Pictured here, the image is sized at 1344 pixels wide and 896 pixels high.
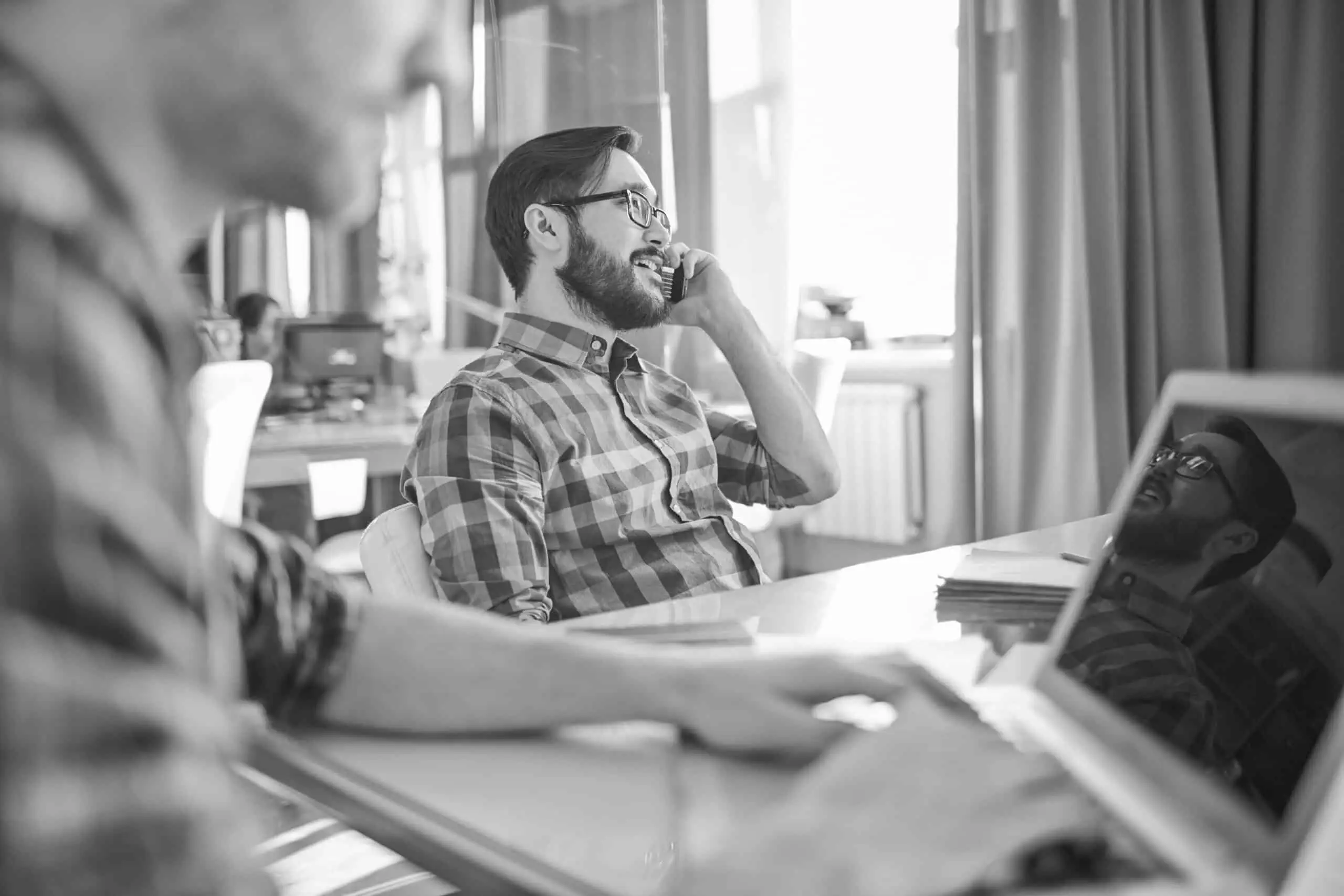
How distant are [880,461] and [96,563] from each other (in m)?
3.79

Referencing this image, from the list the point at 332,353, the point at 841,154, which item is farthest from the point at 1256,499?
the point at 841,154

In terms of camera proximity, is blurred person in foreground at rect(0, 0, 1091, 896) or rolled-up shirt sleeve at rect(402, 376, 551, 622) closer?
blurred person in foreground at rect(0, 0, 1091, 896)

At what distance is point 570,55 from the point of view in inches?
187

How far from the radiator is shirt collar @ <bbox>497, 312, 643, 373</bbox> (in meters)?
2.19

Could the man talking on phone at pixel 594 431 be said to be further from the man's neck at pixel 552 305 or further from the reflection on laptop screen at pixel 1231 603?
the reflection on laptop screen at pixel 1231 603

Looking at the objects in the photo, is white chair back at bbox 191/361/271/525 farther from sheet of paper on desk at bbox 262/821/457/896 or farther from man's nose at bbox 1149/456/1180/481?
man's nose at bbox 1149/456/1180/481

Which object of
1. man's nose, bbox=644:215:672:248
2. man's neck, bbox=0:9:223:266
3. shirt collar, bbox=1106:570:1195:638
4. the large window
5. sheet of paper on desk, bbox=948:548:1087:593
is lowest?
sheet of paper on desk, bbox=948:548:1087:593

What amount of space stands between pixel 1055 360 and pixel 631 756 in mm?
3013

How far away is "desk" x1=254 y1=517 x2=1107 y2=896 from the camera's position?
0.53 m

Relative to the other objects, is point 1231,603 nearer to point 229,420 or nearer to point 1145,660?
point 1145,660

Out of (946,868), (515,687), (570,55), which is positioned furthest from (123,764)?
(570,55)

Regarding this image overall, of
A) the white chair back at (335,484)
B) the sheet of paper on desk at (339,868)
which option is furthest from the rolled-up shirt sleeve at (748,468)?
the white chair back at (335,484)

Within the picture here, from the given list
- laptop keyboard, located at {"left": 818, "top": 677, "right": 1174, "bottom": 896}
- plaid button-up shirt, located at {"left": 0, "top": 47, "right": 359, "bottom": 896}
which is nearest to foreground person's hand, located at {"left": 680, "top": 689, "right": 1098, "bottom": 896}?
laptop keyboard, located at {"left": 818, "top": 677, "right": 1174, "bottom": 896}

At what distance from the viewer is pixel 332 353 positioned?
4.02 metres
